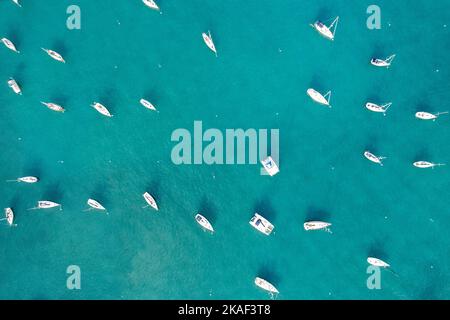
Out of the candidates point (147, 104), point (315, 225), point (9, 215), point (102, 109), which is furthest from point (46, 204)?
point (315, 225)

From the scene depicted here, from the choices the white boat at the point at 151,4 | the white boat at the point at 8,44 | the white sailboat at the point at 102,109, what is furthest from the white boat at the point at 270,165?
the white boat at the point at 8,44

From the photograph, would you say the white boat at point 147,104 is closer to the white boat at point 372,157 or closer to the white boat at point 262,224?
the white boat at point 262,224

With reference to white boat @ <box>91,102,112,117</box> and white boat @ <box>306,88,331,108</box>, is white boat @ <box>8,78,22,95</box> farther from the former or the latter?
white boat @ <box>306,88,331,108</box>

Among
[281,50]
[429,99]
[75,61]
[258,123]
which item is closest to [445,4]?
[429,99]

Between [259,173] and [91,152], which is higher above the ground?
[259,173]

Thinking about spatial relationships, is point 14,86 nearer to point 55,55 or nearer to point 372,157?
point 55,55

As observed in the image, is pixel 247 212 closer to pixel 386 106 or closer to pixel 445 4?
pixel 386 106

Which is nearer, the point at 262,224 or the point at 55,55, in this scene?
the point at 262,224
